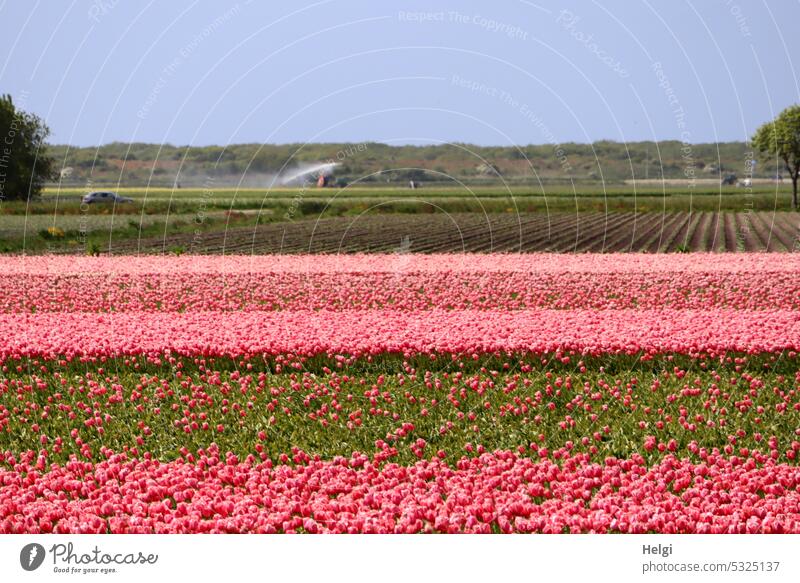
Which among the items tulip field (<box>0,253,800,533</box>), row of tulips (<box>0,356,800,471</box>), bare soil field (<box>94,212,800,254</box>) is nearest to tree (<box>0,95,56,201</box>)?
bare soil field (<box>94,212,800,254</box>)

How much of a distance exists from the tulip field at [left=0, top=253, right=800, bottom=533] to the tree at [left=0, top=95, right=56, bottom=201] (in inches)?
1429

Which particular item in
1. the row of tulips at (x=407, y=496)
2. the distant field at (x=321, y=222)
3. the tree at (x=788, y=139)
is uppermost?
the tree at (x=788, y=139)

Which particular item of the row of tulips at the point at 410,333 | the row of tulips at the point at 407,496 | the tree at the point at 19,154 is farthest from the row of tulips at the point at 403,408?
the tree at the point at 19,154

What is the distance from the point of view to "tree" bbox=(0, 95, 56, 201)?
55.4 m

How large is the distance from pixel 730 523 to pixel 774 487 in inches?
46.2

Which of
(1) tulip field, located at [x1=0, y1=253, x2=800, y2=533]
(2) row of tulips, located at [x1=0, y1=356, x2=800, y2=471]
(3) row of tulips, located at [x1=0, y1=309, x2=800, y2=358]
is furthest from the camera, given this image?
(3) row of tulips, located at [x1=0, y1=309, x2=800, y2=358]

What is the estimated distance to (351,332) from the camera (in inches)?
627

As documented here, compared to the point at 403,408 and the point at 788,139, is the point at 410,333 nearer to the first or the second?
the point at 403,408

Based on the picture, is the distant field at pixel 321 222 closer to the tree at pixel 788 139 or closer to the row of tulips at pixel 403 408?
the tree at pixel 788 139

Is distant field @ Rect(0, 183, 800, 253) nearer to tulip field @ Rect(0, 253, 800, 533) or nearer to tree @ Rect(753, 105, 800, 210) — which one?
tree @ Rect(753, 105, 800, 210)
